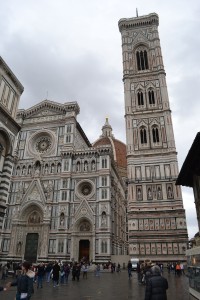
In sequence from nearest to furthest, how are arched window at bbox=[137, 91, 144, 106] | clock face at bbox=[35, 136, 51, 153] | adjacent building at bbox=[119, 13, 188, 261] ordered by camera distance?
adjacent building at bbox=[119, 13, 188, 261] < arched window at bbox=[137, 91, 144, 106] < clock face at bbox=[35, 136, 51, 153]

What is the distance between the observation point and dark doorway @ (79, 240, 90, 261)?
34875mm

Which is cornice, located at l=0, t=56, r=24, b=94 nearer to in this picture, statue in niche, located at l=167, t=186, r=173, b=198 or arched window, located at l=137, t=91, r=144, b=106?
statue in niche, located at l=167, t=186, r=173, b=198

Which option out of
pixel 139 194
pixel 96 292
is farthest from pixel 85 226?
pixel 96 292

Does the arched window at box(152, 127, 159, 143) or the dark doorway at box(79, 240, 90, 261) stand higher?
the arched window at box(152, 127, 159, 143)

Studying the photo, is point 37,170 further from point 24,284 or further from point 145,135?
point 24,284

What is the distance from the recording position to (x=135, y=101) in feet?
138

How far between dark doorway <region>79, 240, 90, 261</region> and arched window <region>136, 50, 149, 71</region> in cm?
3015

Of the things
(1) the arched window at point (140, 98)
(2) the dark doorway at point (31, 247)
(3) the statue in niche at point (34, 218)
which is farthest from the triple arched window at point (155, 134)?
(2) the dark doorway at point (31, 247)

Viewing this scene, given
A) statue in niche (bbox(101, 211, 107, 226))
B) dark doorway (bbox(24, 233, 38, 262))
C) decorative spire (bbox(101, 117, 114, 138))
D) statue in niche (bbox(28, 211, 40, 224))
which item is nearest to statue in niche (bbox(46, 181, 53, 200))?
statue in niche (bbox(28, 211, 40, 224))

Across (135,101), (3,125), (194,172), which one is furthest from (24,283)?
(135,101)

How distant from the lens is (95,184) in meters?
37.6

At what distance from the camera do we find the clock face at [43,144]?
141ft

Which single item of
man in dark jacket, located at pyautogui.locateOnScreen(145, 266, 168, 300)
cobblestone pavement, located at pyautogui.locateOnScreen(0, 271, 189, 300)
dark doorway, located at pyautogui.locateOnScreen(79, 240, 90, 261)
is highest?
dark doorway, located at pyautogui.locateOnScreen(79, 240, 90, 261)

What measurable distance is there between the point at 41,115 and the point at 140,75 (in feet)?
61.2
